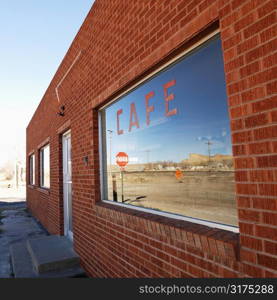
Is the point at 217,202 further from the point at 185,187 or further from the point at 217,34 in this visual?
the point at 217,34

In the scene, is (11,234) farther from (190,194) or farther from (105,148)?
(190,194)

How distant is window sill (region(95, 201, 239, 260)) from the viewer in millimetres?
1802

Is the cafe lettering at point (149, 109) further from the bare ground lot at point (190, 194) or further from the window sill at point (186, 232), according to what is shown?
the window sill at point (186, 232)

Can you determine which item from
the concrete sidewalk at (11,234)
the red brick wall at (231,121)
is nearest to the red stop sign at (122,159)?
the red brick wall at (231,121)

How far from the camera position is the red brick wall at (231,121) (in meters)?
1.59

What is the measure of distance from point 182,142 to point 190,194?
1.72 feet

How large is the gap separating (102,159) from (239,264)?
9.25ft

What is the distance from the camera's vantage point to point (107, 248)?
3.60 metres

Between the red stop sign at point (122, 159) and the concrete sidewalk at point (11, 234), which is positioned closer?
the red stop sign at point (122, 159)

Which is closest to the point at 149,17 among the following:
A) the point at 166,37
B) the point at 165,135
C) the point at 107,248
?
the point at 166,37

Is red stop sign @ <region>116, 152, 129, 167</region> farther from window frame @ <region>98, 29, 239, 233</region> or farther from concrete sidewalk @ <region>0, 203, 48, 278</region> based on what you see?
concrete sidewalk @ <region>0, 203, 48, 278</region>

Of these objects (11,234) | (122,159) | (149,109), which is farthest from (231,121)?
(11,234)

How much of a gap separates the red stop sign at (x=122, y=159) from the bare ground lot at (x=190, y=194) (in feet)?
1.03

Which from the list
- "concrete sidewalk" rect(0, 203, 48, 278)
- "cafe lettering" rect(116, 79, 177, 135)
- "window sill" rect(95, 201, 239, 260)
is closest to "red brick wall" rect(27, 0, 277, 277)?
"window sill" rect(95, 201, 239, 260)
